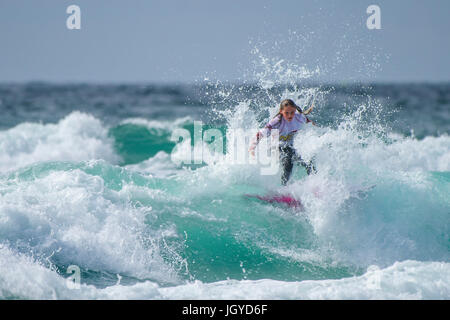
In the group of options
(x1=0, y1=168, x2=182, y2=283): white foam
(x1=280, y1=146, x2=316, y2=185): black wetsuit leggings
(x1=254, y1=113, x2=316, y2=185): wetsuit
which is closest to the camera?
(x1=0, y1=168, x2=182, y2=283): white foam

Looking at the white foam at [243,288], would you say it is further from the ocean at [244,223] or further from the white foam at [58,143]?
the white foam at [58,143]

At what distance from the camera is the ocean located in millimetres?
5820

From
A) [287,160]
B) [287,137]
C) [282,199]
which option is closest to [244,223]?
[282,199]

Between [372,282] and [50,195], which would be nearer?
[372,282]

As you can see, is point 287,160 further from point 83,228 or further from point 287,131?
point 83,228

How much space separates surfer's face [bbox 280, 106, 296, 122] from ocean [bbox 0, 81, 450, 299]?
1.11 feet

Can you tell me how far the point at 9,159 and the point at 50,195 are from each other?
366 inches

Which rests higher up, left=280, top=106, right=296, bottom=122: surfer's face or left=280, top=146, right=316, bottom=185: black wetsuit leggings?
left=280, top=106, right=296, bottom=122: surfer's face

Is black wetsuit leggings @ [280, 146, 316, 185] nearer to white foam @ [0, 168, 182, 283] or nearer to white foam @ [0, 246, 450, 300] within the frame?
white foam @ [0, 168, 182, 283]

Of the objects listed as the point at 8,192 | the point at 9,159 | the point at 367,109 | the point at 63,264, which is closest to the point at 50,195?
the point at 8,192

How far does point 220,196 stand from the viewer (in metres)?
9.01

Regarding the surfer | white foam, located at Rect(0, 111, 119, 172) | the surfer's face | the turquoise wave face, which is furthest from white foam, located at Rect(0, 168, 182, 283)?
white foam, located at Rect(0, 111, 119, 172)

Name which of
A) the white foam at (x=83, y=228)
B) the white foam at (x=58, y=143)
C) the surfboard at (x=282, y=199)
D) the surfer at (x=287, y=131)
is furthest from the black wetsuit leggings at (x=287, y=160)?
the white foam at (x=58, y=143)
